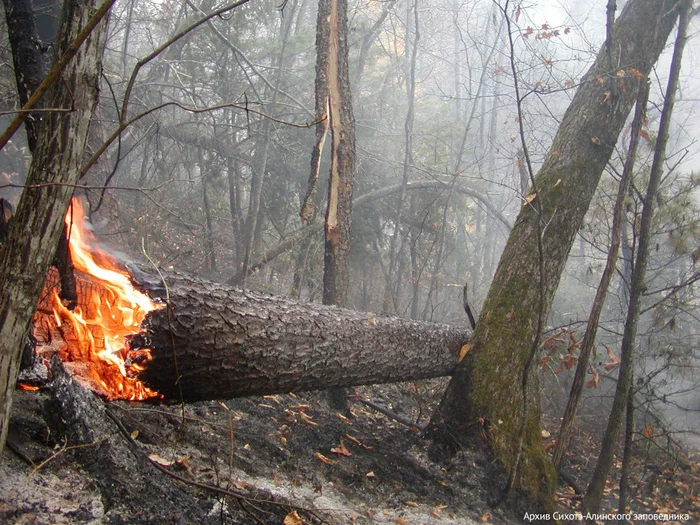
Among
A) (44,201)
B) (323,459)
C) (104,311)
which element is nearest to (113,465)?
(104,311)

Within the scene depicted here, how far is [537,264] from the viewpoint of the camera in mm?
4496

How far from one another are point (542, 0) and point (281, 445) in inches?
1774

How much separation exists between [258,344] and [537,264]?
2694 mm

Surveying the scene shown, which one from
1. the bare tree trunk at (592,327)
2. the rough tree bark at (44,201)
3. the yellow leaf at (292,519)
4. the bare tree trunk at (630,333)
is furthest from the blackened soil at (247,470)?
the bare tree trunk at (630,333)

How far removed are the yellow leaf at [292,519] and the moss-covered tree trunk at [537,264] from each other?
6.11ft

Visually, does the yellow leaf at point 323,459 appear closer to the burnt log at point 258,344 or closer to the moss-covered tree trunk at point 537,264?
the burnt log at point 258,344

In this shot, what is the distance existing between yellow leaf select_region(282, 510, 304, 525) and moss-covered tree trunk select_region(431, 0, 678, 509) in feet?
6.11

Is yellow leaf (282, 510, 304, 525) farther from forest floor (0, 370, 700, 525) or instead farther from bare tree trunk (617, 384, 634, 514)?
bare tree trunk (617, 384, 634, 514)

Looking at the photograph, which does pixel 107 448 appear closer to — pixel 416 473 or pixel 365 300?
pixel 416 473

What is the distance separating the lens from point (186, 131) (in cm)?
915

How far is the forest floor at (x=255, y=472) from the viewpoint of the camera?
2.19 m

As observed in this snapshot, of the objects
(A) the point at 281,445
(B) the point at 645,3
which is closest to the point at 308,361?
(A) the point at 281,445

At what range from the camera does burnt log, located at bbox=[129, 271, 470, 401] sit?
2.62 m

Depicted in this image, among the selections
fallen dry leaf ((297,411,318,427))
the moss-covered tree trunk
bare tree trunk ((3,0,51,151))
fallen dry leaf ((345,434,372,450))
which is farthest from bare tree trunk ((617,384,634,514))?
bare tree trunk ((3,0,51,151))
